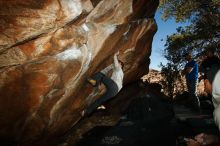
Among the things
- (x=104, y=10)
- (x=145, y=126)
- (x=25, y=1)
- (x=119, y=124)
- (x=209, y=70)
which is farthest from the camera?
(x=119, y=124)

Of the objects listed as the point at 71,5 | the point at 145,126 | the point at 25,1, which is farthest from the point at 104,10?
the point at 145,126

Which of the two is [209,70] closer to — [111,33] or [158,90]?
[111,33]

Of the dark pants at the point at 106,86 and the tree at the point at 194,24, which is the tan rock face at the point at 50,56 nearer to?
the dark pants at the point at 106,86

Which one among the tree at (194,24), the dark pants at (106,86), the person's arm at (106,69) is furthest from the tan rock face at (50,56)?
the tree at (194,24)

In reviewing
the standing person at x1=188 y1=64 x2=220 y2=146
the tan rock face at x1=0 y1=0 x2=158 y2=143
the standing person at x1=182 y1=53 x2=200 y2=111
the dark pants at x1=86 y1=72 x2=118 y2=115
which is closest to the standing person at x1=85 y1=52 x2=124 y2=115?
the dark pants at x1=86 y1=72 x2=118 y2=115

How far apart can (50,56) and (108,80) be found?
6.96 feet

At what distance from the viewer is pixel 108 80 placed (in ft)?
25.6

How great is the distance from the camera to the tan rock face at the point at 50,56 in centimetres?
576

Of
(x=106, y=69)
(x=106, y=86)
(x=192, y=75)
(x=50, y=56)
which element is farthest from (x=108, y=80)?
(x=192, y=75)

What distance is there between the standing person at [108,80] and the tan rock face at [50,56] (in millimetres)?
208

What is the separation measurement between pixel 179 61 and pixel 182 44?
3.27 ft

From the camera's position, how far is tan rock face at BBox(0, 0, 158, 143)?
18.9 feet

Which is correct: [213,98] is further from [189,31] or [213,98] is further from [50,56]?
[189,31]

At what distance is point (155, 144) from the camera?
6367mm
